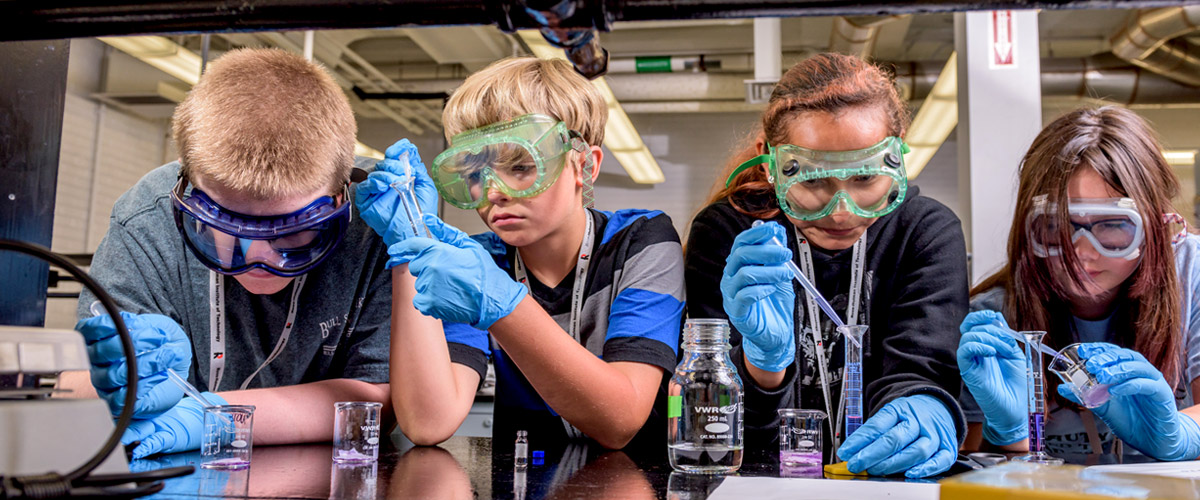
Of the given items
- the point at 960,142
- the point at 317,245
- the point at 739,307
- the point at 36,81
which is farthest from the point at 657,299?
the point at 960,142

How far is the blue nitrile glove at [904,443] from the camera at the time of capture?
121 centimetres

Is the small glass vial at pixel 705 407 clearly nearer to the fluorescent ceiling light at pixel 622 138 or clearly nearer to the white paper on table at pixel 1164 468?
the white paper on table at pixel 1164 468

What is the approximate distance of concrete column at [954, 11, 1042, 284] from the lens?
2.93 metres

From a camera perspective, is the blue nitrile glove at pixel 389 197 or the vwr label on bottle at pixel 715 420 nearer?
the vwr label on bottle at pixel 715 420

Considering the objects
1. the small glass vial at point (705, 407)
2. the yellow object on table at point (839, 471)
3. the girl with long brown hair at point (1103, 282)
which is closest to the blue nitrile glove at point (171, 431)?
the small glass vial at point (705, 407)

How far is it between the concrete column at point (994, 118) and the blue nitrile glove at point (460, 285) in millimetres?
2154

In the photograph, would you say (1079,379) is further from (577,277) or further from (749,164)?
(577,277)

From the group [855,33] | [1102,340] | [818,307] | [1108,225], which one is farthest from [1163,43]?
[818,307]

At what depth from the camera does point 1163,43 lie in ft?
18.6

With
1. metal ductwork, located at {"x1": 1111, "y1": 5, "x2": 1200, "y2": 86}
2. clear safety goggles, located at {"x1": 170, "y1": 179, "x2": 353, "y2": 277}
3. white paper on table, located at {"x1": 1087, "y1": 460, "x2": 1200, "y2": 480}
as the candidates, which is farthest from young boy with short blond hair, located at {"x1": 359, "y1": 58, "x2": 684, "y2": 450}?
metal ductwork, located at {"x1": 1111, "y1": 5, "x2": 1200, "y2": 86}

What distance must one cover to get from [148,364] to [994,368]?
1.42 meters

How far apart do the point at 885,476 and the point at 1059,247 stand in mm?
750

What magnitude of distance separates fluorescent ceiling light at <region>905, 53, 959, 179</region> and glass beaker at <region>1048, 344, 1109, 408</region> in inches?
117

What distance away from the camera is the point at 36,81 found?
1.08 meters
